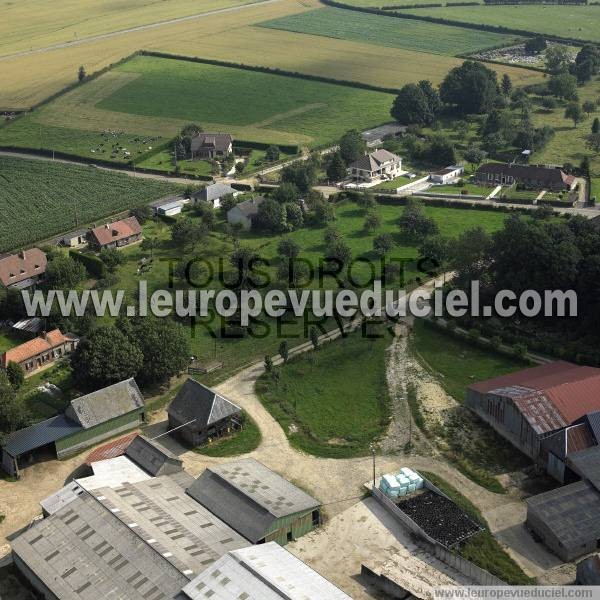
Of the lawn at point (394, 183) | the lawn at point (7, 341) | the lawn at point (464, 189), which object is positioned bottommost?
the lawn at point (7, 341)

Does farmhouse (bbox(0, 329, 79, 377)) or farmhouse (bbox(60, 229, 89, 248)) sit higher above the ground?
farmhouse (bbox(60, 229, 89, 248))

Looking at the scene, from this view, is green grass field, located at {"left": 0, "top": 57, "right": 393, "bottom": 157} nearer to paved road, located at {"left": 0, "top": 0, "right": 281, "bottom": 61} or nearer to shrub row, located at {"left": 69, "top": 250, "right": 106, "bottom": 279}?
paved road, located at {"left": 0, "top": 0, "right": 281, "bottom": 61}

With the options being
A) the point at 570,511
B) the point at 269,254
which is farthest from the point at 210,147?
the point at 570,511

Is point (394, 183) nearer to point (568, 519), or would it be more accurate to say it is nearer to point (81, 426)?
point (81, 426)

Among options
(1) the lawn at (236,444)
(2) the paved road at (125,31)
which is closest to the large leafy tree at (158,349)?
(1) the lawn at (236,444)

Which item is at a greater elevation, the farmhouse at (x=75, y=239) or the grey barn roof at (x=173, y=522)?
the farmhouse at (x=75, y=239)

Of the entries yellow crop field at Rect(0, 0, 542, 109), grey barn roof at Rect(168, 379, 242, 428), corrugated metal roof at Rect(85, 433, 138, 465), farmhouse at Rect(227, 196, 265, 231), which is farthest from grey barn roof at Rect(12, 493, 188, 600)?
yellow crop field at Rect(0, 0, 542, 109)

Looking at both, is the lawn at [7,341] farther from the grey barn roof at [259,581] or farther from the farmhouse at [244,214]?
the grey barn roof at [259,581]
